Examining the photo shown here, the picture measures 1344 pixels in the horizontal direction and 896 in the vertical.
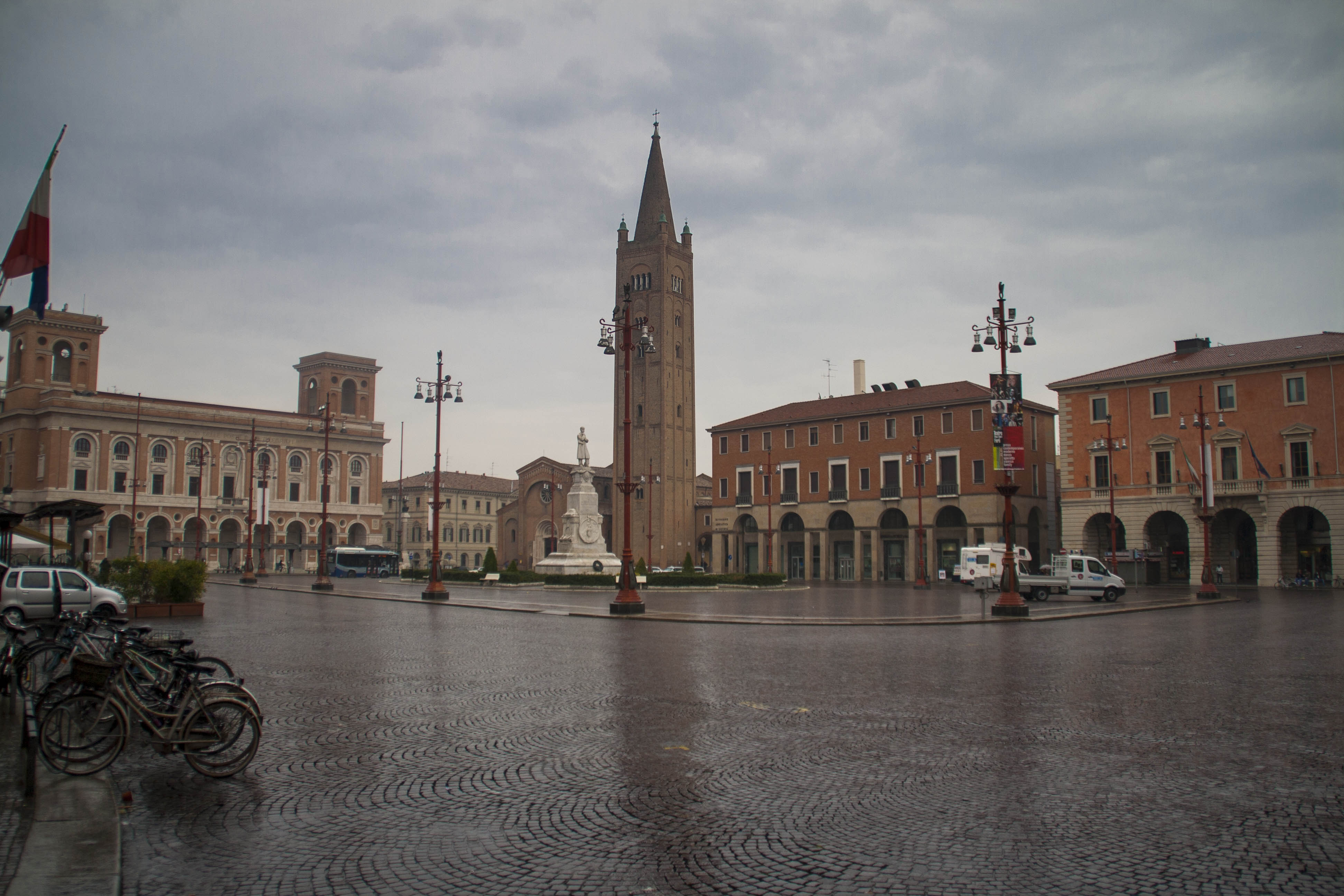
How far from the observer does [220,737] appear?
6887 millimetres

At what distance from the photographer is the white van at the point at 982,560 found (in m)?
46.6

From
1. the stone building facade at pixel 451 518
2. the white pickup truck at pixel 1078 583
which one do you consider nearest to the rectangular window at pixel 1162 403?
the white pickup truck at pixel 1078 583

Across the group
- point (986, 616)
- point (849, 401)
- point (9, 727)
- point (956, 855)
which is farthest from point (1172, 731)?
point (849, 401)

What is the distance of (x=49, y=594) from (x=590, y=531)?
3052cm

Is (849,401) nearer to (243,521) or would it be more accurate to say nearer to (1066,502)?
(1066,502)

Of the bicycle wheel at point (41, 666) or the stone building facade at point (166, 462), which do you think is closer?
the bicycle wheel at point (41, 666)

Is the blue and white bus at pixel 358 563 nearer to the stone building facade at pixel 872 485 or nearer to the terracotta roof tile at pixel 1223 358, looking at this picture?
the stone building facade at pixel 872 485

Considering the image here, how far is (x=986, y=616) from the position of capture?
24641 mm

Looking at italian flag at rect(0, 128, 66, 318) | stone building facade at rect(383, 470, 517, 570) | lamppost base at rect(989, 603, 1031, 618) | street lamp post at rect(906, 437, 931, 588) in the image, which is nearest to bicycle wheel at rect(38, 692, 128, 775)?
italian flag at rect(0, 128, 66, 318)

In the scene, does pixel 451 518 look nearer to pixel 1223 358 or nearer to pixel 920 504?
pixel 920 504

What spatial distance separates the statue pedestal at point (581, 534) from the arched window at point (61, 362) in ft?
193

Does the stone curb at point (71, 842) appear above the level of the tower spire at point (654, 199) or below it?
below

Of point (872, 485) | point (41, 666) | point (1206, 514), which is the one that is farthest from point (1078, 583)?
point (41, 666)

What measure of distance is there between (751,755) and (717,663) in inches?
256
